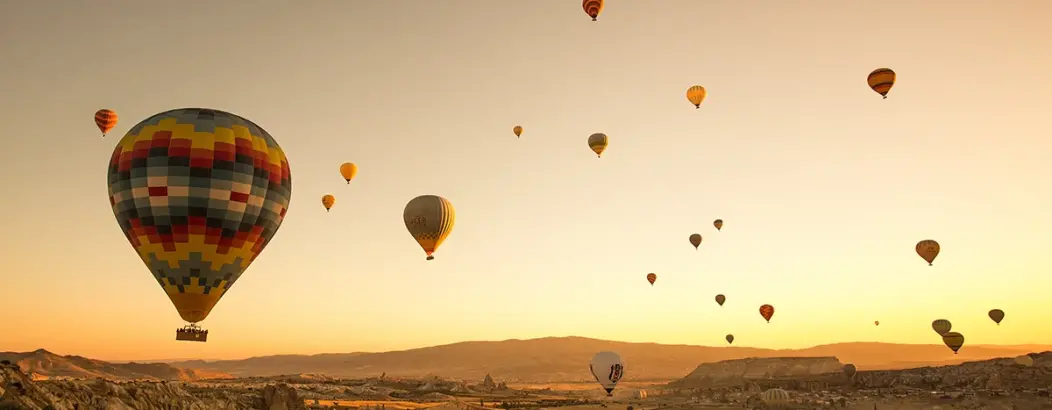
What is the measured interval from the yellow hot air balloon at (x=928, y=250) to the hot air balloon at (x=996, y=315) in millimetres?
24207

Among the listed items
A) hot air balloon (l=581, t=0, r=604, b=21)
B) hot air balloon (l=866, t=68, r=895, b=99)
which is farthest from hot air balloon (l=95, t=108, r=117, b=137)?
hot air balloon (l=866, t=68, r=895, b=99)

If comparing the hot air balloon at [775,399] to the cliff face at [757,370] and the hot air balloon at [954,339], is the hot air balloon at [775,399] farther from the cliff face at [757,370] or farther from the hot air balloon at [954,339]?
the cliff face at [757,370]

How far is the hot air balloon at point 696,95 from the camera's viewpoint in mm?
64250

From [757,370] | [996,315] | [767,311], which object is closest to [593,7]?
[767,311]

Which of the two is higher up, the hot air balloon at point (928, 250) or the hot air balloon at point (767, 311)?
the hot air balloon at point (928, 250)

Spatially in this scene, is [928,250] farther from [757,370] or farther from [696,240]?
[757,370]

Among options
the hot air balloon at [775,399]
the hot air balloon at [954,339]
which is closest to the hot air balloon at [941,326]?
the hot air balloon at [954,339]

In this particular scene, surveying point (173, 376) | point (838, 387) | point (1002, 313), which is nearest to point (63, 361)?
point (173, 376)

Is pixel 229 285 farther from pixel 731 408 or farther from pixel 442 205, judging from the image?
pixel 731 408

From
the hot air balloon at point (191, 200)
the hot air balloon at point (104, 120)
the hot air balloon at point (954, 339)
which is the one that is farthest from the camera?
the hot air balloon at point (954, 339)

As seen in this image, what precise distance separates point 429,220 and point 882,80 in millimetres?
37363

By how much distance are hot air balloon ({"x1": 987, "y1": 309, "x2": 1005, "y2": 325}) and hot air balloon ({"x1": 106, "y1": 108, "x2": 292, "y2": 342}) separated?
287 ft

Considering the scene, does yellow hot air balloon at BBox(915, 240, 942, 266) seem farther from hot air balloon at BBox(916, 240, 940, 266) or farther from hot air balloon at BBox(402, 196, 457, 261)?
hot air balloon at BBox(402, 196, 457, 261)

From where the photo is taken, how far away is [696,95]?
64.4 m
